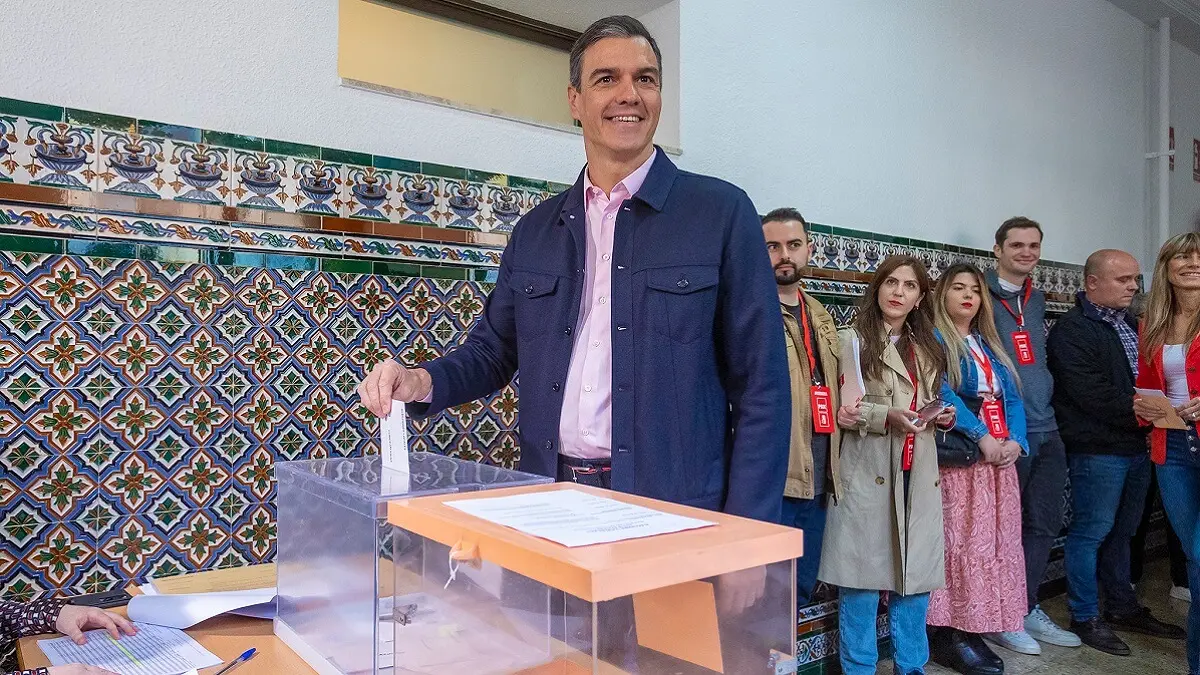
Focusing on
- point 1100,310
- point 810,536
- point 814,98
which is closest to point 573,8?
point 814,98

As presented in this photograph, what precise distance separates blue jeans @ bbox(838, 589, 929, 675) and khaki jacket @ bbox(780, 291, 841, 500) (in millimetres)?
424

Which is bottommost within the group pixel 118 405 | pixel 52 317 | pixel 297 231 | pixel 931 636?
pixel 931 636

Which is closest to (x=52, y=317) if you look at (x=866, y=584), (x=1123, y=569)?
(x=866, y=584)

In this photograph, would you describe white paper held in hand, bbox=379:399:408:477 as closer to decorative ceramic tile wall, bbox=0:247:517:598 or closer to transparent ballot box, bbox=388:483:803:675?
transparent ballot box, bbox=388:483:803:675

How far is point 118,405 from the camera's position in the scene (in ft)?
5.90

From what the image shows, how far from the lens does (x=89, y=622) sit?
1.30 m

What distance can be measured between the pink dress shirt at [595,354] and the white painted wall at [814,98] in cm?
83

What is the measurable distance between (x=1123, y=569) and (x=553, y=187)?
3.30 meters

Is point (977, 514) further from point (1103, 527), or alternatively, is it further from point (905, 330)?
point (1103, 527)

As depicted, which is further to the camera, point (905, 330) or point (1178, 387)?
point (905, 330)

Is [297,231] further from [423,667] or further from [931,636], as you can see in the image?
[931,636]

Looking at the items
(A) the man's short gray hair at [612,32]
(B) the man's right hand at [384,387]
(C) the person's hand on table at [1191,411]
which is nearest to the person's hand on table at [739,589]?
(B) the man's right hand at [384,387]

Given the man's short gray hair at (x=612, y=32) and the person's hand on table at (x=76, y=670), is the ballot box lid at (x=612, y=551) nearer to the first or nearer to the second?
the person's hand on table at (x=76, y=670)

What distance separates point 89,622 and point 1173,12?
681 centimetres
